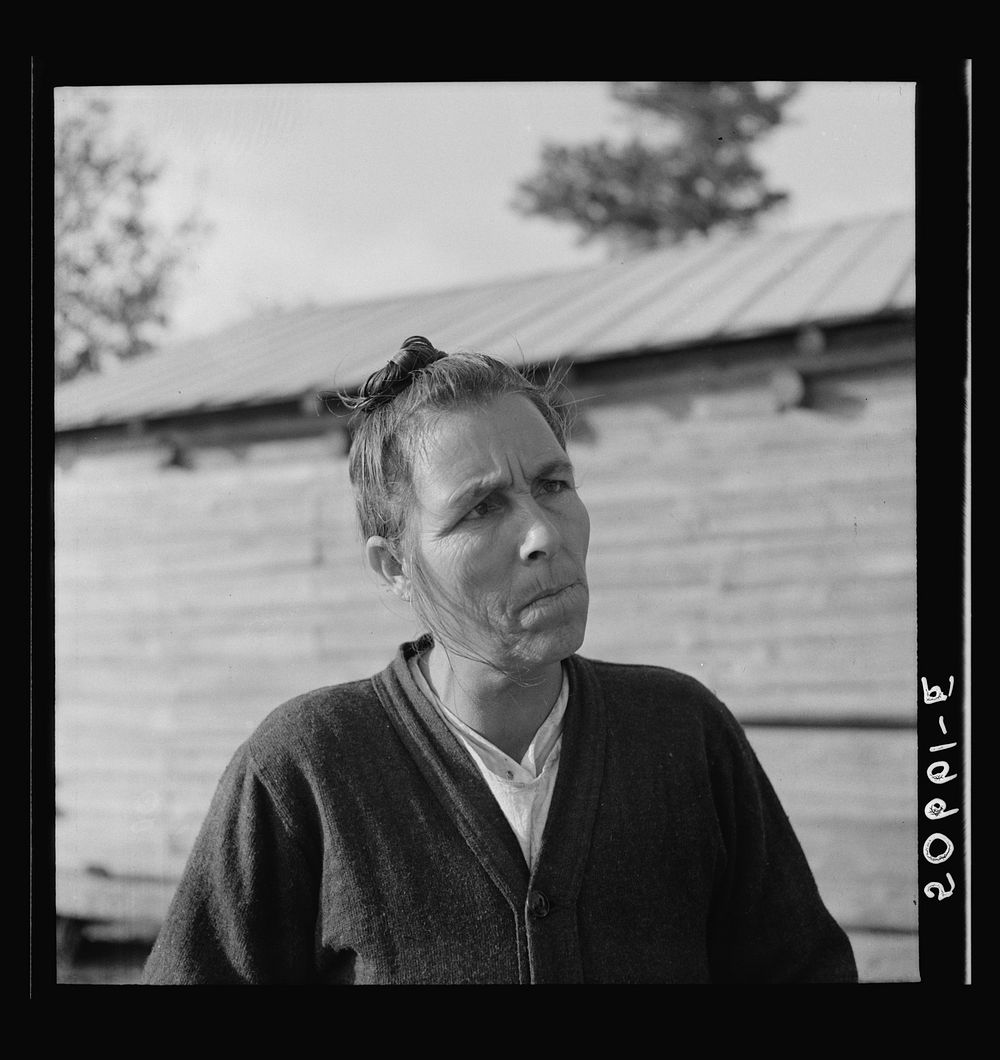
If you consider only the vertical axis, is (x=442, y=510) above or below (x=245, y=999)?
above

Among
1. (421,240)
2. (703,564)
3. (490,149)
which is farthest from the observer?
(703,564)

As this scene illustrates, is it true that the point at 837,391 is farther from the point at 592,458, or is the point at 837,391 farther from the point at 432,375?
the point at 432,375

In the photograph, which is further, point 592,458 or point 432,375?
point 592,458

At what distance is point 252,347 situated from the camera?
5.68 m

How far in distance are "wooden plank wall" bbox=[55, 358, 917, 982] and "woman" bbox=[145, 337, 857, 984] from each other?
2.28m

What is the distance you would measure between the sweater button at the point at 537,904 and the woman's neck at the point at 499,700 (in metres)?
0.20

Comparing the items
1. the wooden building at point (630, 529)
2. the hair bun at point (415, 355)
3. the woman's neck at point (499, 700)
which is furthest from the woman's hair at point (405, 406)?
the wooden building at point (630, 529)

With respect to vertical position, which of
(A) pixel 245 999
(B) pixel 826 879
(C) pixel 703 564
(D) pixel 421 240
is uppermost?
(D) pixel 421 240

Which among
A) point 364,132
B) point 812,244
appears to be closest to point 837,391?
point 812,244

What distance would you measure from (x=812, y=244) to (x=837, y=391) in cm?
95

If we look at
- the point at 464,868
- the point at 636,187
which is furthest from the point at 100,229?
the point at 636,187

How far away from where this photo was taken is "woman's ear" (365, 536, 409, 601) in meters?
1.55

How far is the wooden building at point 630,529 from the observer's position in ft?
13.7

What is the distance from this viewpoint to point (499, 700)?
1.50 m
